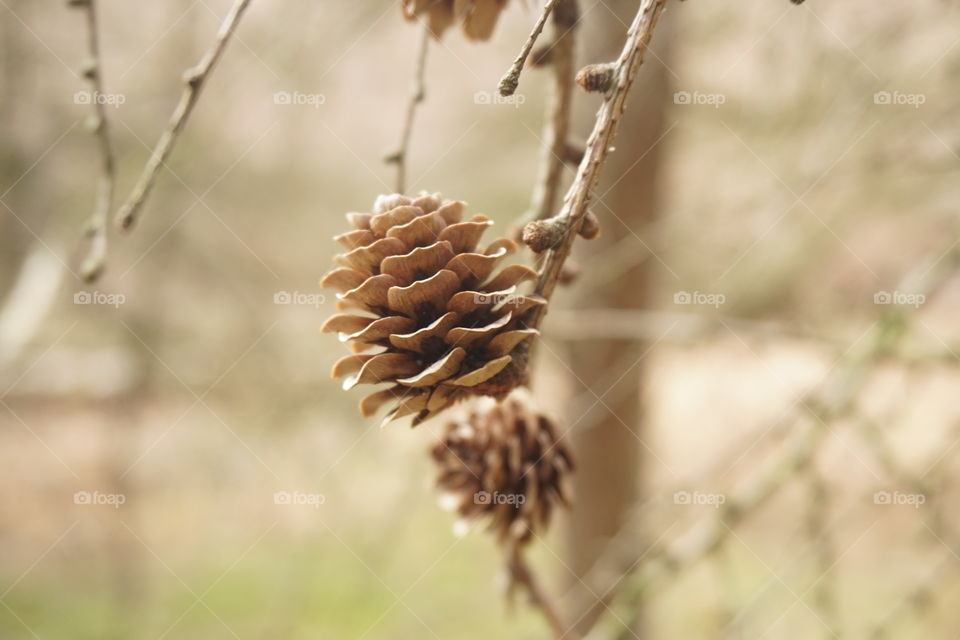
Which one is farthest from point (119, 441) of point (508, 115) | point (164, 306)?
point (508, 115)

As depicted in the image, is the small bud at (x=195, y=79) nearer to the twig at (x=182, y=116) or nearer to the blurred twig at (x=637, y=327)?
the twig at (x=182, y=116)

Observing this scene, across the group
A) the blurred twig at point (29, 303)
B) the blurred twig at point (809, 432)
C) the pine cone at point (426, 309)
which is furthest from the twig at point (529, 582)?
the blurred twig at point (29, 303)

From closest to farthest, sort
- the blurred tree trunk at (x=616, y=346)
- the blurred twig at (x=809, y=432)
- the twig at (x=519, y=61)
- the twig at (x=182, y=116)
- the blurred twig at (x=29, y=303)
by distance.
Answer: the twig at (x=519, y=61) → the twig at (x=182, y=116) → the blurred twig at (x=809, y=432) → the blurred twig at (x=29, y=303) → the blurred tree trunk at (x=616, y=346)

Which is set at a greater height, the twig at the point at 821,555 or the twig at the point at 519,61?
the twig at the point at 519,61

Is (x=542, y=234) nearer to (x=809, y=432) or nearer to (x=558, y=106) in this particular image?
(x=558, y=106)

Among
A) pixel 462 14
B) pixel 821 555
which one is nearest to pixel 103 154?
pixel 462 14

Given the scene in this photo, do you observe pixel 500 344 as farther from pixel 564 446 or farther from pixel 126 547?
pixel 126 547
